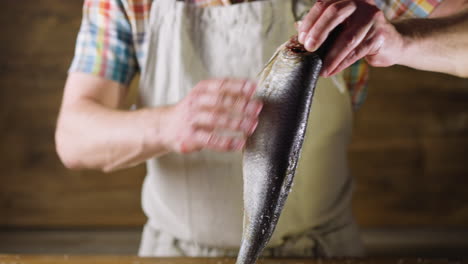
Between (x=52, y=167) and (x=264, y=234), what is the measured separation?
2.25 metres

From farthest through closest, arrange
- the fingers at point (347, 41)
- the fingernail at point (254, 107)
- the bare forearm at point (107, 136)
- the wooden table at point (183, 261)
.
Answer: the wooden table at point (183, 261)
the bare forearm at point (107, 136)
the fingers at point (347, 41)
the fingernail at point (254, 107)

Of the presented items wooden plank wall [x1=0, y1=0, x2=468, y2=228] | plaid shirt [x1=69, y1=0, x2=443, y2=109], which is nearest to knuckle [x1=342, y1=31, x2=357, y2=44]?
plaid shirt [x1=69, y1=0, x2=443, y2=109]

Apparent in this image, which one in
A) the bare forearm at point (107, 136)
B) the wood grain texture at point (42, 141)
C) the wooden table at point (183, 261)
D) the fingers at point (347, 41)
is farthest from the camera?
the wood grain texture at point (42, 141)

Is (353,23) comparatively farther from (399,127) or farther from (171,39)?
(399,127)

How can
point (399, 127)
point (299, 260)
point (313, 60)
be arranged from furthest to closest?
point (399, 127), point (299, 260), point (313, 60)

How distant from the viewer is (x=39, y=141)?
2.69 m

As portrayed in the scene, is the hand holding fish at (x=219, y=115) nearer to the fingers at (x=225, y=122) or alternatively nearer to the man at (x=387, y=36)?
the fingers at (x=225, y=122)

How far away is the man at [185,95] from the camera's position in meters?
1.17

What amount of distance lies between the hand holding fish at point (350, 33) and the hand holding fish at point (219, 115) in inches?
5.1

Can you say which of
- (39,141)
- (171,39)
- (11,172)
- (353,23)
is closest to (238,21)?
(171,39)

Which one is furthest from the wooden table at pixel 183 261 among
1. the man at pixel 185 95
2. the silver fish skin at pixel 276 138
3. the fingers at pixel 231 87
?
the fingers at pixel 231 87

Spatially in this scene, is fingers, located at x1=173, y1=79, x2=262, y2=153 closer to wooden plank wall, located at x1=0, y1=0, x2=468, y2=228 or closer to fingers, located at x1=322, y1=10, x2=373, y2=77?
fingers, located at x1=322, y1=10, x2=373, y2=77

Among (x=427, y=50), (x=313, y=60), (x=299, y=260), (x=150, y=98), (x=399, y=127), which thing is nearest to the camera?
(x=313, y=60)

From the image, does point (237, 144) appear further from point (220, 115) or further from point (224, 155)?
point (224, 155)
